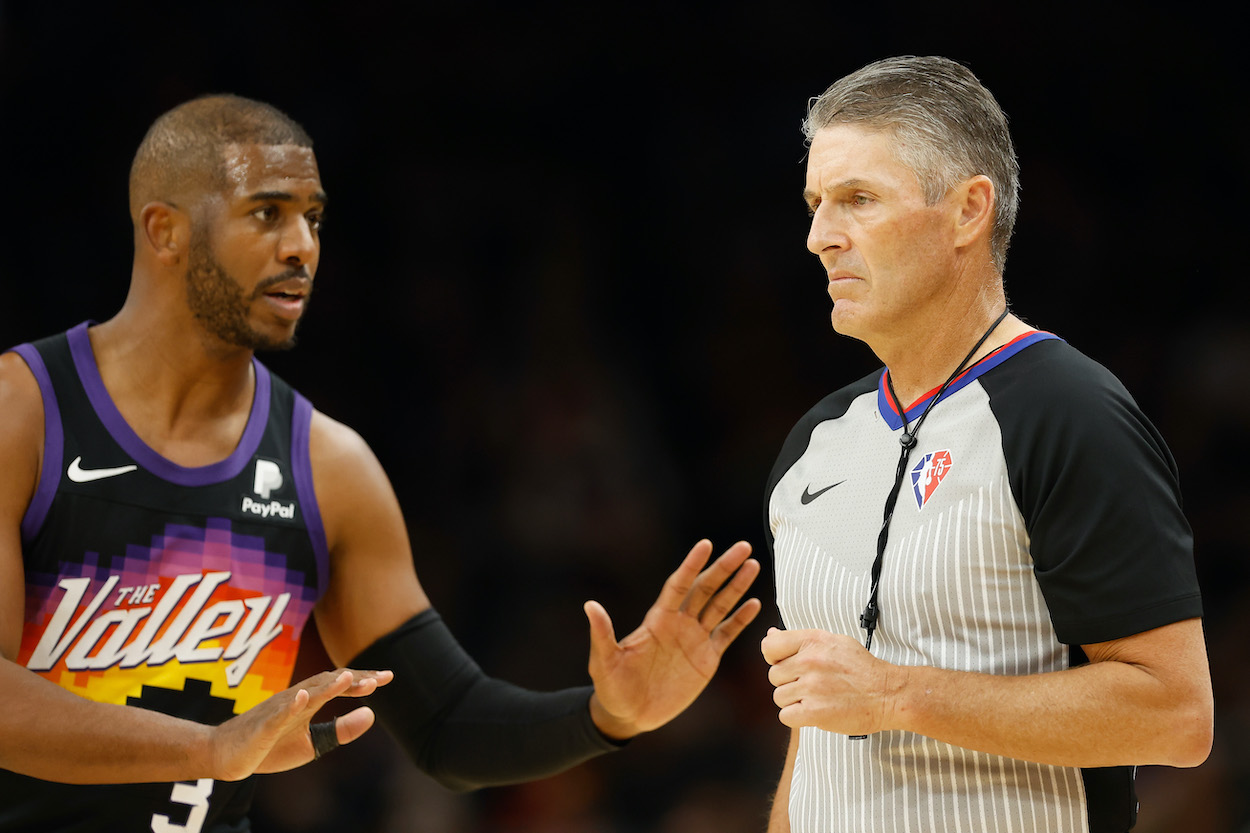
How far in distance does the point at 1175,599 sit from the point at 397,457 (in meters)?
4.93

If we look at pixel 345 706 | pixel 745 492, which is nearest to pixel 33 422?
pixel 345 706

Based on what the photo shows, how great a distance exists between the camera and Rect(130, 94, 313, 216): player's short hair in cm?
296

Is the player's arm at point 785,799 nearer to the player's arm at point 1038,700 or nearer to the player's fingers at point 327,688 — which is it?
the player's arm at point 1038,700

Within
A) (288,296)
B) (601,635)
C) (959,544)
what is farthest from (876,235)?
(288,296)

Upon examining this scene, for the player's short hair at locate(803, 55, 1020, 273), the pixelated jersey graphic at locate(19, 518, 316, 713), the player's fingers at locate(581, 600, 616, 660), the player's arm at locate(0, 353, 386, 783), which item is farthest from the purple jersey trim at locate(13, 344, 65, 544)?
the player's short hair at locate(803, 55, 1020, 273)

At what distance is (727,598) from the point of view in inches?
109

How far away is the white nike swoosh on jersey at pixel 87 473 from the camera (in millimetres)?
2762

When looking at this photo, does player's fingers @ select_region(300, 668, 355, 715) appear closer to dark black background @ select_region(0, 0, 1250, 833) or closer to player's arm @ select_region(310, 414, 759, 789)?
player's arm @ select_region(310, 414, 759, 789)

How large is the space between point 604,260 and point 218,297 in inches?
149

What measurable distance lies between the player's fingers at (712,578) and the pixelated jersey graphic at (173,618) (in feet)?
3.39

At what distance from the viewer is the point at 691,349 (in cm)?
647

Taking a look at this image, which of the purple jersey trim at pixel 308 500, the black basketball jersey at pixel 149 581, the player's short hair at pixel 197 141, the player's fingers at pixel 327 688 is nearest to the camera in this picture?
the player's fingers at pixel 327 688

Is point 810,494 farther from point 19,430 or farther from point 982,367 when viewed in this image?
point 19,430

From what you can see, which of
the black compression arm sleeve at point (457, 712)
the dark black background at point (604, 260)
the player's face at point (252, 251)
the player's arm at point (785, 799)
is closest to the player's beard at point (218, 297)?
the player's face at point (252, 251)
